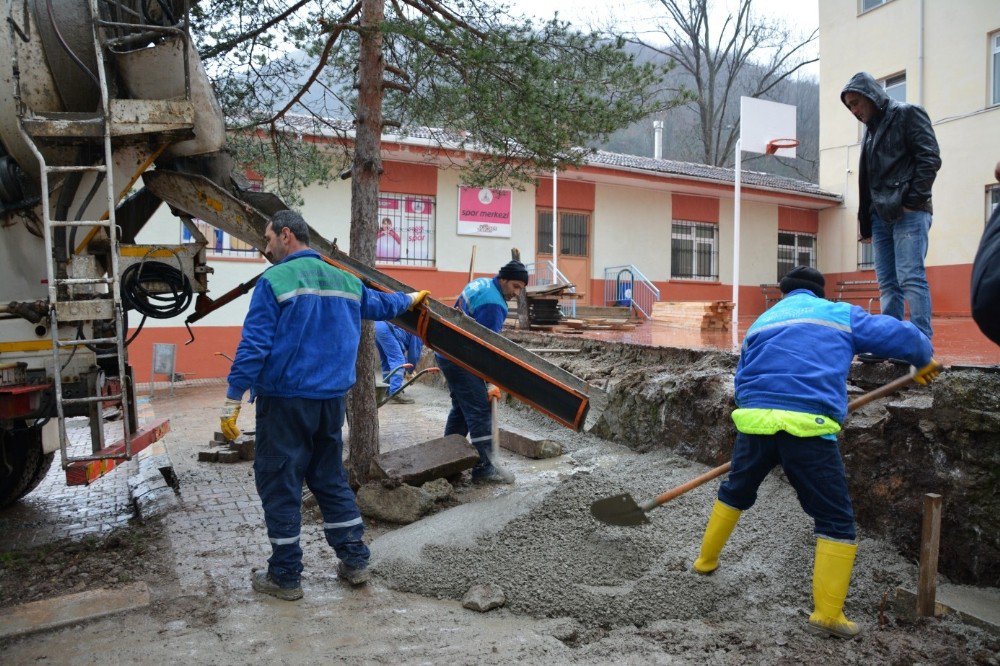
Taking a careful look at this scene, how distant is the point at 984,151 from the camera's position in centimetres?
1373

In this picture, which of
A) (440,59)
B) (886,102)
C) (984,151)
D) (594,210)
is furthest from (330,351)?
(984,151)

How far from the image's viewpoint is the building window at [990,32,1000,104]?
13.6 meters

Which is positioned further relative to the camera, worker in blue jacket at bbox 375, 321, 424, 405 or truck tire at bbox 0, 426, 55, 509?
worker in blue jacket at bbox 375, 321, 424, 405

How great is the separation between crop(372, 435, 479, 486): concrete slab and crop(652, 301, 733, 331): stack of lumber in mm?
6879

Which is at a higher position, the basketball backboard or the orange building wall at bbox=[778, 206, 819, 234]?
the basketball backboard

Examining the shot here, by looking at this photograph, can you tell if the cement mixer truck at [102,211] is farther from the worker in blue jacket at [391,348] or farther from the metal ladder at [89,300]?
the worker in blue jacket at [391,348]

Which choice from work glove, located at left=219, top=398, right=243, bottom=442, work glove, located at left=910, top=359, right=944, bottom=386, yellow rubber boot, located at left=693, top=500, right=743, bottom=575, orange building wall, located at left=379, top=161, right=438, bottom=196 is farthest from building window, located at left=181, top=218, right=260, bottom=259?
work glove, located at left=910, top=359, right=944, bottom=386

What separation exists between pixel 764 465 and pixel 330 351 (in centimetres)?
219

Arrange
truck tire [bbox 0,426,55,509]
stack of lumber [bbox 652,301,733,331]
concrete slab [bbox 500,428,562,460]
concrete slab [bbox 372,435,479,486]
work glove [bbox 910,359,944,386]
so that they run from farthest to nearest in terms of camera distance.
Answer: stack of lumber [bbox 652,301,733,331] < concrete slab [bbox 500,428,562,460] < truck tire [bbox 0,426,55,509] < concrete slab [bbox 372,435,479,486] < work glove [bbox 910,359,944,386]

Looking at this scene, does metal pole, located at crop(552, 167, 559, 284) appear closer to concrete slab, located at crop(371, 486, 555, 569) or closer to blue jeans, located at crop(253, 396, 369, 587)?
concrete slab, located at crop(371, 486, 555, 569)

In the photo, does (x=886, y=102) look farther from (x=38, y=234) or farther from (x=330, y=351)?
(x=38, y=234)

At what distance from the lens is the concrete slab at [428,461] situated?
4.96 meters

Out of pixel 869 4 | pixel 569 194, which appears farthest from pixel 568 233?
pixel 869 4

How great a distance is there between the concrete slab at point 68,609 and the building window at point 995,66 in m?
16.2
